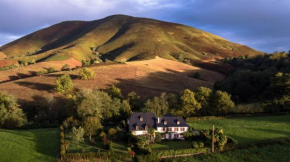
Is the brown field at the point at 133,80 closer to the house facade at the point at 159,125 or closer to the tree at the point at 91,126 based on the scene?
the house facade at the point at 159,125

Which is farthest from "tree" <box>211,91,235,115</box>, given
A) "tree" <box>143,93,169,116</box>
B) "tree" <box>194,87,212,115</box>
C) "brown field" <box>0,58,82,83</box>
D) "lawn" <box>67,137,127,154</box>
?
"brown field" <box>0,58,82,83</box>

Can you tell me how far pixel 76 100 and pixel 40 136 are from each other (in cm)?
1606

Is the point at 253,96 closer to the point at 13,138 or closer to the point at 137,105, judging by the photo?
the point at 137,105

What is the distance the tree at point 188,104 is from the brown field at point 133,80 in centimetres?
2235

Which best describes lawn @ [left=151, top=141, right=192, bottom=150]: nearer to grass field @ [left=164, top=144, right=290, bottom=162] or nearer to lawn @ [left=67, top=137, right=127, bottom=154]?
grass field @ [left=164, top=144, right=290, bottom=162]

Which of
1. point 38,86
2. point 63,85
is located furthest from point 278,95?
→ point 38,86

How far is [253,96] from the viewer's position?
86.6 metres

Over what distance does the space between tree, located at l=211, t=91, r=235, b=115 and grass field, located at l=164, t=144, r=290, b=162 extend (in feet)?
79.7

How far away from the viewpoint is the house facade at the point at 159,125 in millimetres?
44869

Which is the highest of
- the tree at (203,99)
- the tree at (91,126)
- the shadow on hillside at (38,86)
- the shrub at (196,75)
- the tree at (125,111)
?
the shrub at (196,75)

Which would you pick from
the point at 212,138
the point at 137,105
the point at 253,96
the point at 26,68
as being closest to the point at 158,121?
the point at 212,138

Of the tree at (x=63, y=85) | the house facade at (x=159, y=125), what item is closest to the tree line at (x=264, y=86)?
the house facade at (x=159, y=125)

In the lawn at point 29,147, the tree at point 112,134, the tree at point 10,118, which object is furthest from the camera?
the tree at point 10,118

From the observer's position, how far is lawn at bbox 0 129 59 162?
3262cm
